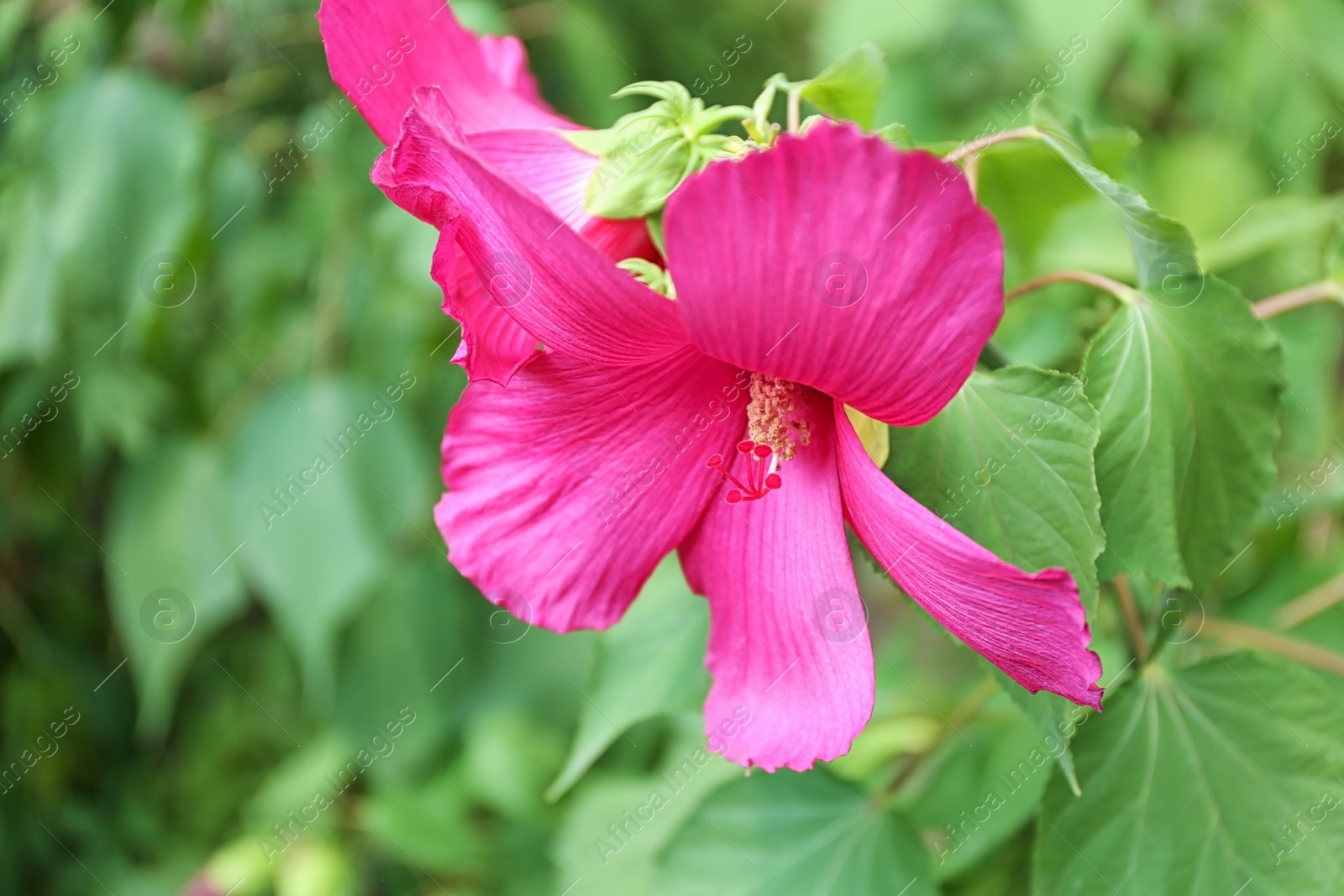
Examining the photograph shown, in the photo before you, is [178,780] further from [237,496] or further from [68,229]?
[68,229]

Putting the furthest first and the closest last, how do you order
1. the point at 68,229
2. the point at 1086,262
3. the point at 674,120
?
the point at 68,229 → the point at 1086,262 → the point at 674,120

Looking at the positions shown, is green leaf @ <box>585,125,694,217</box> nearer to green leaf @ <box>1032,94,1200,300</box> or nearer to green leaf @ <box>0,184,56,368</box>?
green leaf @ <box>1032,94,1200,300</box>

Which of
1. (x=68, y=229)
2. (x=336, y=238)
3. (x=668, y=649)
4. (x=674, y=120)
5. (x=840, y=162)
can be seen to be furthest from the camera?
(x=336, y=238)

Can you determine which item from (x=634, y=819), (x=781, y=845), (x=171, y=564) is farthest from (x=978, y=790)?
(x=171, y=564)

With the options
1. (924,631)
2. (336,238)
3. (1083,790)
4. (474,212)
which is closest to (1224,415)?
(1083,790)

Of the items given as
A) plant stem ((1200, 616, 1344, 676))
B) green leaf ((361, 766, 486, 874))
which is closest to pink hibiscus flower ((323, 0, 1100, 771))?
plant stem ((1200, 616, 1344, 676))

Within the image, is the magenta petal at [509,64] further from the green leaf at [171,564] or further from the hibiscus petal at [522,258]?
the green leaf at [171,564]
